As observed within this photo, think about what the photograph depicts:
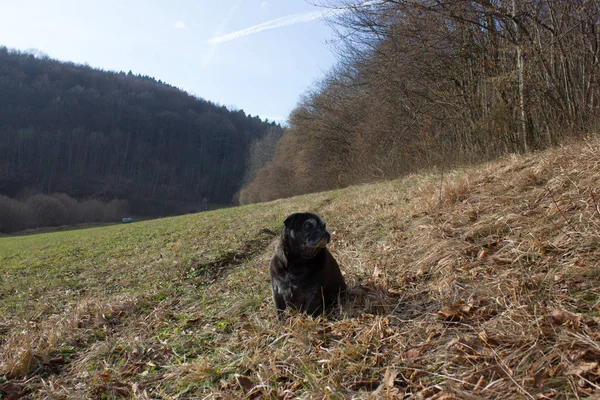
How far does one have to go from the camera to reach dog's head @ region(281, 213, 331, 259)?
3.62 metres

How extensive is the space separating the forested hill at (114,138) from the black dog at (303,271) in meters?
98.1

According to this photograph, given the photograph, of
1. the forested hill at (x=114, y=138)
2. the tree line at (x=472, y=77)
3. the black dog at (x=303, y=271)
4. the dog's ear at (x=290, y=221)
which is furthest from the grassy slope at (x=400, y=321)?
the forested hill at (x=114, y=138)

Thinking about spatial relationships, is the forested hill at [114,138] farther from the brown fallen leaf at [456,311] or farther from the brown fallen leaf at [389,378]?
the brown fallen leaf at [389,378]

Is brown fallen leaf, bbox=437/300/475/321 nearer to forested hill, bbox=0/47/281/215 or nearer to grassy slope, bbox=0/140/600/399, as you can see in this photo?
grassy slope, bbox=0/140/600/399

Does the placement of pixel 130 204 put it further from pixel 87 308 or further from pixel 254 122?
pixel 87 308

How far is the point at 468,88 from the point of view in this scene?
15.1m

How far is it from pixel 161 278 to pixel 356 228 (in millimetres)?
3768

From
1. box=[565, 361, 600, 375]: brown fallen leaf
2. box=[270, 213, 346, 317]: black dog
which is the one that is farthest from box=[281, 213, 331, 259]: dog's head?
box=[565, 361, 600, 375]: brown fallen leaf

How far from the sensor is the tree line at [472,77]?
8492 millimetres

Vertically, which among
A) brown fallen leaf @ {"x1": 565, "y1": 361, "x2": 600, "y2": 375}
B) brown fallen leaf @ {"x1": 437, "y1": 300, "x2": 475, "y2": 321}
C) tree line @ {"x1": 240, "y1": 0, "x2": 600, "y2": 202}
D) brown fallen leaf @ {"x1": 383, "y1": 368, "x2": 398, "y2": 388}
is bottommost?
brown fallen leaf @ {"x1": 383, "y1": 368, "x2": 398, "y2": 388}

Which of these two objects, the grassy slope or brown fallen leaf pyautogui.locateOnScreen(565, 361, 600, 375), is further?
the grassy slope

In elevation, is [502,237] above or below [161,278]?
above

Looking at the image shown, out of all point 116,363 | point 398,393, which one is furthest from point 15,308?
point 398,393

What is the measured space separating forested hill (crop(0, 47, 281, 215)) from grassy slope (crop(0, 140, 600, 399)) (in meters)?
96.2
